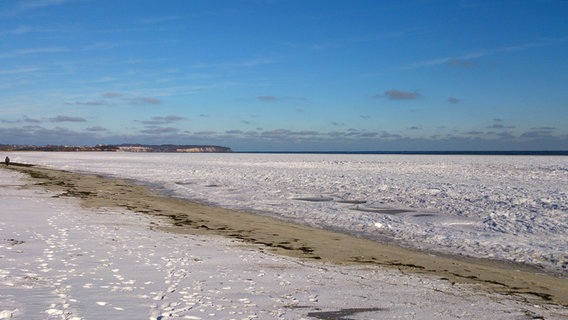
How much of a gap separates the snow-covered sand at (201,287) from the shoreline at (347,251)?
1.98 feet

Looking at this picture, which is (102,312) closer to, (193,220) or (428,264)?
(428,264)

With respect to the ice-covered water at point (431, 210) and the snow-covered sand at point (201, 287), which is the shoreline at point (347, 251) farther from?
the ice-covered water at point (431, 210)

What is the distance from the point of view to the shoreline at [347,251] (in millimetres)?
8836

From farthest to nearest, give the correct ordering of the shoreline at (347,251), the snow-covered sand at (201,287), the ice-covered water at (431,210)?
the ice-covered water at (431,210) < the shoreline at (347,251) < the snow-covered sand at (201,287)

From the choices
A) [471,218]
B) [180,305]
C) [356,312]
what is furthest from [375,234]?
[180,305]

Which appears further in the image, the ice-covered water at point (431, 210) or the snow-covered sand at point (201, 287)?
the ice-covered water at point (431, 210)

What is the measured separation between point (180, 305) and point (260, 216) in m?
10.9

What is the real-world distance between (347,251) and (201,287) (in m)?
4.63

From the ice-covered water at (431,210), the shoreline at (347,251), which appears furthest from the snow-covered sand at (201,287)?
the ice-covered water at (431,210)

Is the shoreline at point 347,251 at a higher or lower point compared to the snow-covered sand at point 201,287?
lower

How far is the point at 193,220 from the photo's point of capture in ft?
53.3

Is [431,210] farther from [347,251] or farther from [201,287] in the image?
[201,287]

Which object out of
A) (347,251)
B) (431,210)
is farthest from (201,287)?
(431,210)

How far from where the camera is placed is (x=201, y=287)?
7.80 meters
